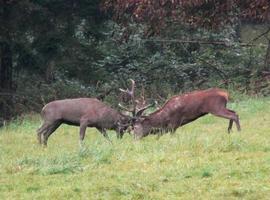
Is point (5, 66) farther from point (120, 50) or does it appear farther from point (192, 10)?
point (192, 10)

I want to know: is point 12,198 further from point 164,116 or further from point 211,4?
point 211,4

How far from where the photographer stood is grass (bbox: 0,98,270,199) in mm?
8516

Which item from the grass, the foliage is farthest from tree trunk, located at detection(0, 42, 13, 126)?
the grass

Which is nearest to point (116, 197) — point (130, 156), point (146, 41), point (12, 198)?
point (12, 198)

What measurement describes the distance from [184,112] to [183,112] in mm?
25

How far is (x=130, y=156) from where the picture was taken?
1073 cm

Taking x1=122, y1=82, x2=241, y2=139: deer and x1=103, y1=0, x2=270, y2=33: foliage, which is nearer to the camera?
x1=122, y1=82, x2=241, y2=139: deer

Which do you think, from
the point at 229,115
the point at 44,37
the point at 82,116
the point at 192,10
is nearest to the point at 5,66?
the point at 44,37

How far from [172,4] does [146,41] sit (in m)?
5.71

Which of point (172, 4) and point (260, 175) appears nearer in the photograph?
point (260, 175)

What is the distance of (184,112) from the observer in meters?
15.2

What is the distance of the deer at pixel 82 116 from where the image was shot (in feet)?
52.2

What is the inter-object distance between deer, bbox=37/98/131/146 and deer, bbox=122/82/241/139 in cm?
59

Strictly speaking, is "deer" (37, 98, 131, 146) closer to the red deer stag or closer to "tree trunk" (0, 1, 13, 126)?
the red deer stag
